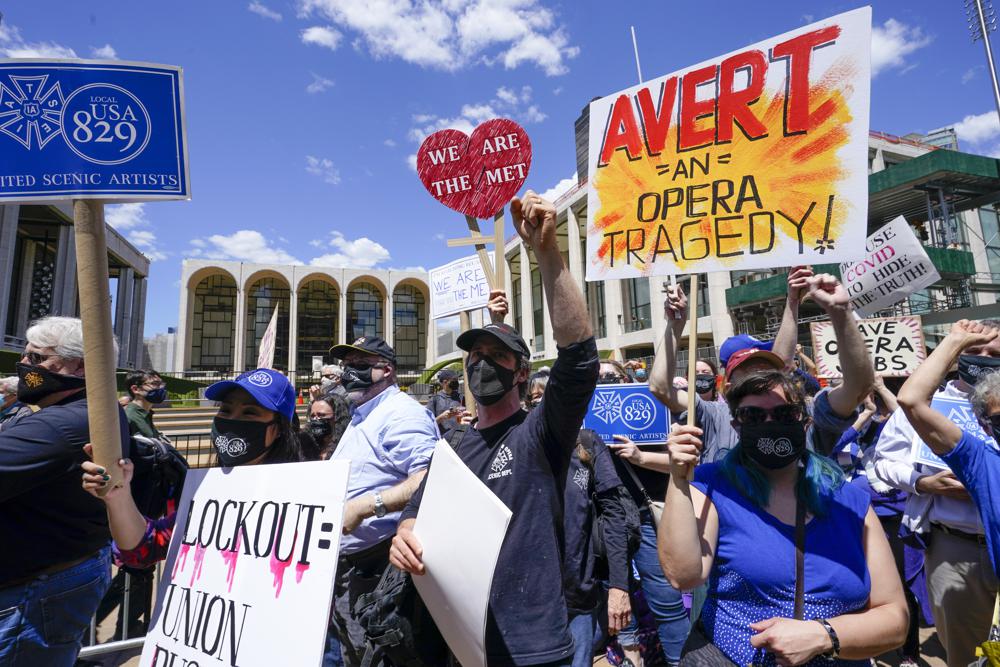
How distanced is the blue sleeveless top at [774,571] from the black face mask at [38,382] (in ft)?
8.71

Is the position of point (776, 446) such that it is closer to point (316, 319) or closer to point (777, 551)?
point (777, 551)

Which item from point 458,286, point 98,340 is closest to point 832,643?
point 98,340

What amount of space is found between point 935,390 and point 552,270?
5.80 ft

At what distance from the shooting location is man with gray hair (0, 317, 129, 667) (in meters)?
1.99

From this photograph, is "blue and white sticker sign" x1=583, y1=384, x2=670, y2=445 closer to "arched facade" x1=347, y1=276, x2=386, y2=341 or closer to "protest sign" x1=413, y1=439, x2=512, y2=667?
"protest sign" x1=413, y1=439, x2=512, y2=667

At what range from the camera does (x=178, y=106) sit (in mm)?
2143

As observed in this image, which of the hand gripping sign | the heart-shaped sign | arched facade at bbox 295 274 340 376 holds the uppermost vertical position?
arched facade at bbox 295 274 340 376

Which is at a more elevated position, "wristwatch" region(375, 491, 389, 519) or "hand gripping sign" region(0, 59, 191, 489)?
"hand gripping sign" region(0, 59, 191, 489)

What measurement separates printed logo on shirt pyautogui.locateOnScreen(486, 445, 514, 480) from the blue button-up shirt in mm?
1033

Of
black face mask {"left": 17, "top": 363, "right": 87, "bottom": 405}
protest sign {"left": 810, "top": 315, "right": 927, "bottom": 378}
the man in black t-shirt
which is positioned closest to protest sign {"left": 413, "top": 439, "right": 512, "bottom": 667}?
the man in black t-shirt

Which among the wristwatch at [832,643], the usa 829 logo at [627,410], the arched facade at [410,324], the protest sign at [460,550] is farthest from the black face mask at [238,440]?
the arched facade at [410,324]

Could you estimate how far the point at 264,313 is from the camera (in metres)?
41.8

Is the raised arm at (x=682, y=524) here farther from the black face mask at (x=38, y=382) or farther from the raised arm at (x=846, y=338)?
the black face mask at (x=38, y=382)

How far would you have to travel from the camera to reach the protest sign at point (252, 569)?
1745 millimetres
